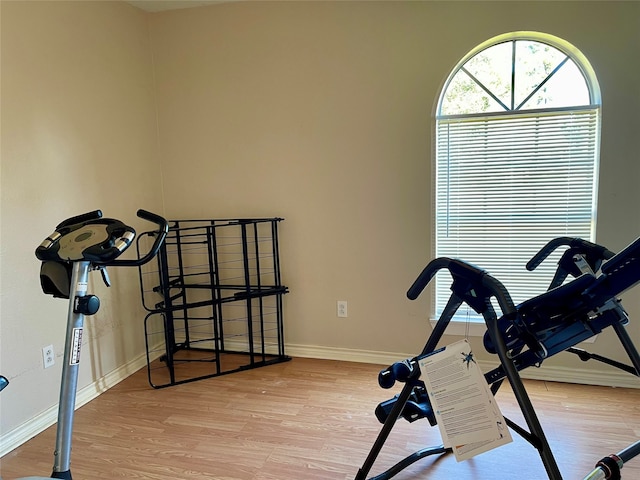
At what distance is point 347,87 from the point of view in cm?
274

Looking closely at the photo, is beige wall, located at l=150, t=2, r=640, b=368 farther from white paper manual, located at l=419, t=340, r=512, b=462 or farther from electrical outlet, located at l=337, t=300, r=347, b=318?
white paper manual, located at l=419, t=340, r=512, b=462

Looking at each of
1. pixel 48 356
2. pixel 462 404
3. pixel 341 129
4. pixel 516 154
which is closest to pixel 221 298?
pixel 48 356

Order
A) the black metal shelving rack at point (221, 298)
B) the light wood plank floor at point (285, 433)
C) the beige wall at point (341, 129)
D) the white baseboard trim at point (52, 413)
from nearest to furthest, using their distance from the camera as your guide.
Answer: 1. the light wood plank floor at point (285, 433)
2. the white baseboard trim at point (52, 413)
3. the beige wall at point (341, 129)
4. the black metal shelving rack at point (221, 298)

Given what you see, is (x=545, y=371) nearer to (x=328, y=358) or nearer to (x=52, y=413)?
(x=328, y=358)

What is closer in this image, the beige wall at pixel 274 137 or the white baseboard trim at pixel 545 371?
the beige wall at pixel 274 137

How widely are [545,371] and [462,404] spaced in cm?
162

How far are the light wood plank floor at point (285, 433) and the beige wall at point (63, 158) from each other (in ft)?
1.12

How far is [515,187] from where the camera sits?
8.52ft

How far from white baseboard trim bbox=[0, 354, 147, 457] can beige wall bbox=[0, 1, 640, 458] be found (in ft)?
0.15

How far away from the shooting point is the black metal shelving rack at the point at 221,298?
2.89 m

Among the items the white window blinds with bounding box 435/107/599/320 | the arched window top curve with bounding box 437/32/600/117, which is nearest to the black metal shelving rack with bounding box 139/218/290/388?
the white window blinds with bounding box 435/107/599/320

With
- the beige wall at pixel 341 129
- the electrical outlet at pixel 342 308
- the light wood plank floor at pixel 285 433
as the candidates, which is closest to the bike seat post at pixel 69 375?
the light wood plank floor at pixel 285 433

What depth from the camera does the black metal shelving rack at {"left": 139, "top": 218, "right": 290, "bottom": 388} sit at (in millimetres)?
2893

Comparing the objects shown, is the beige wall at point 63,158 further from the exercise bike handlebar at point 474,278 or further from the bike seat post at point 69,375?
the exercise bike handlebar at point 474,278
